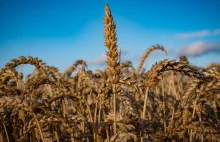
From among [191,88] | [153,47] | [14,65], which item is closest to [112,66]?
[191,88]

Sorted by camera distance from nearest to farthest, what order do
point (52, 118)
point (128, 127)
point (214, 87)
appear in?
point (128, 127) < point (52, 118) < point (214, 87)

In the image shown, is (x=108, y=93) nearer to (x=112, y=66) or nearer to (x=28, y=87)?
(x=112, y=66)

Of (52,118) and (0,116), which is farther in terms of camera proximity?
(0,116)

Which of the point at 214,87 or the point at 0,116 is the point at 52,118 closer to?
the point at 0,116

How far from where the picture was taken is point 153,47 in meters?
4.24

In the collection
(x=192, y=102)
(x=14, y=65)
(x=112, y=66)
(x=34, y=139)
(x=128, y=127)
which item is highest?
(x=14, y=65)

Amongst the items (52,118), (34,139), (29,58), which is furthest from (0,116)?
(52,118)

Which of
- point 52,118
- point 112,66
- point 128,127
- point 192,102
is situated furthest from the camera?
point 192,102

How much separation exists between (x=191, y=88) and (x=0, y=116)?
261 centimetres

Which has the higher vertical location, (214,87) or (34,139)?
(214,87)

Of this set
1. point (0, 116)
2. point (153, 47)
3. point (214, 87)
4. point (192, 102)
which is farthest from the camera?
point (153, 47)

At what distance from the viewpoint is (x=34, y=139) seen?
3277 mm

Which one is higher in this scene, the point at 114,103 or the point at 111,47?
the point at 111,47

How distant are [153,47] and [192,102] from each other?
65.4 inches
